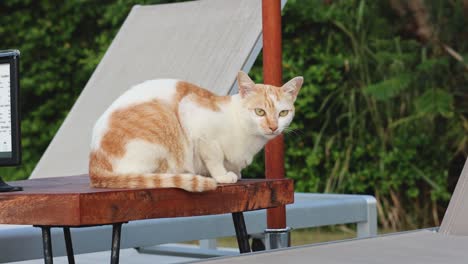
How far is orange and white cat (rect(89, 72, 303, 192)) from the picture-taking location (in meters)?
1.72

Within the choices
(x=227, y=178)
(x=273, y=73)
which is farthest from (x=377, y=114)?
(x=227, y=178)

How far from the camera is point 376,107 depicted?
5.38m

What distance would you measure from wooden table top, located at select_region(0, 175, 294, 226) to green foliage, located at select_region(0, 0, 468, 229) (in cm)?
352

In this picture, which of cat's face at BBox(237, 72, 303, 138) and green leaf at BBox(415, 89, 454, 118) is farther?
green leaf at BBox(415, 89, 454, 118)

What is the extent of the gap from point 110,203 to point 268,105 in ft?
1.41

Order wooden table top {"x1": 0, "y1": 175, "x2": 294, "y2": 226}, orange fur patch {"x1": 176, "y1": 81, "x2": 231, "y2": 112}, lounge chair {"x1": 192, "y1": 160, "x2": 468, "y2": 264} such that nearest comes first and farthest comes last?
lounge chair {"x1": 192, "y1": 160, "x2": 468, "y2": 264}, wooden table top {"x1": 0, "y1": 175, "x2": 294, "y2": 226}, orange fur patch {"x1": 176, "y1": 81, "x2": 231, "y2": 112}

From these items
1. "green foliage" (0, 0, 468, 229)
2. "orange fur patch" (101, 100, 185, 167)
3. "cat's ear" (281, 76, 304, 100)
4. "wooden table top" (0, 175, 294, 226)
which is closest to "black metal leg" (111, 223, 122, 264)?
"wooden table top" (0, 175, 294, 226)

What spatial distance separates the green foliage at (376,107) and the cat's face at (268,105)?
3331mm

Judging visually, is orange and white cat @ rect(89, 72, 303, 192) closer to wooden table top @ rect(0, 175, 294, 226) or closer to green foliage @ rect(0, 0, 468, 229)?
wooden table top @ rect(0, 175, 294, 226)

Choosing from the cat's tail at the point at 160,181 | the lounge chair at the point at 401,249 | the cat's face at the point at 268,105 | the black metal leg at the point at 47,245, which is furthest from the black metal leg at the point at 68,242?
the lounge chair at the point at 401,249

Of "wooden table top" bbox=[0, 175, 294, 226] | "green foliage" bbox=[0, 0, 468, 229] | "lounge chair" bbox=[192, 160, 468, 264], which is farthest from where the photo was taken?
"green foliage" bbox=[0, 0, 468, 229]

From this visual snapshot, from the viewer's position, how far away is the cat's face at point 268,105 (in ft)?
5.85

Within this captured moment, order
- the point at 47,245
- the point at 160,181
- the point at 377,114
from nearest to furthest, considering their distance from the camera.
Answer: the point at 160,181 → the point at 47,245 → the point at 377,114

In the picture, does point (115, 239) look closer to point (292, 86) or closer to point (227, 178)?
point (227, 178)
